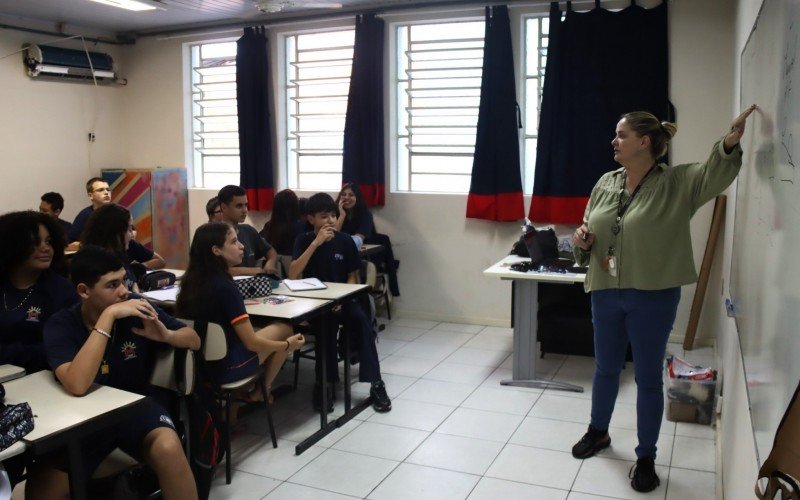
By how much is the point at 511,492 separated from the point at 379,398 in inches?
46.9

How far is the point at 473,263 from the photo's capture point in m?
6.04

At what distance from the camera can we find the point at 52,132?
681cm

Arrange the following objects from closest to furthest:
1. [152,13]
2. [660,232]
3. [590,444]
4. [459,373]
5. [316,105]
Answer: [660,232] < [590,444] < [459,373] < [152,13] < [316,105]

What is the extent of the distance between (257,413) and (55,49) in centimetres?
465

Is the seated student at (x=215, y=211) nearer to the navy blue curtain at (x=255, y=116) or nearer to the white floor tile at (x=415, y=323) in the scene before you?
the navy blue curtain at (x=255, y=116)

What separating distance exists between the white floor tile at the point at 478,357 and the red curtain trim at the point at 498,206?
1.17 m

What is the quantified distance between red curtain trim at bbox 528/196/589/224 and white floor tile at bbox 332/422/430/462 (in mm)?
2527

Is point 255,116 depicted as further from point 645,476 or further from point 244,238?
point 645,476

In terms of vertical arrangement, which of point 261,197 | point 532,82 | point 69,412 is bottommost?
point 69,412

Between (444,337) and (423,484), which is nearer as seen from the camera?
(423,484)

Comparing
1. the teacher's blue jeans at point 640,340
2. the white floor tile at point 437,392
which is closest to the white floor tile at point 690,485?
the teacher's blue jeans at point 640,340

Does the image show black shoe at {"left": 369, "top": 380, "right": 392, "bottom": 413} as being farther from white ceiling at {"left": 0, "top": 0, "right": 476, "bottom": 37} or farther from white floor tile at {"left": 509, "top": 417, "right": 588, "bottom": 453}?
white ceiling at {"left": 0, "top": 0, "right": 476, "bottom": 37}

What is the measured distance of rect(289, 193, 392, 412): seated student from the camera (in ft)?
13.1

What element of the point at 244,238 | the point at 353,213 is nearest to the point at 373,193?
the point at 353,213
